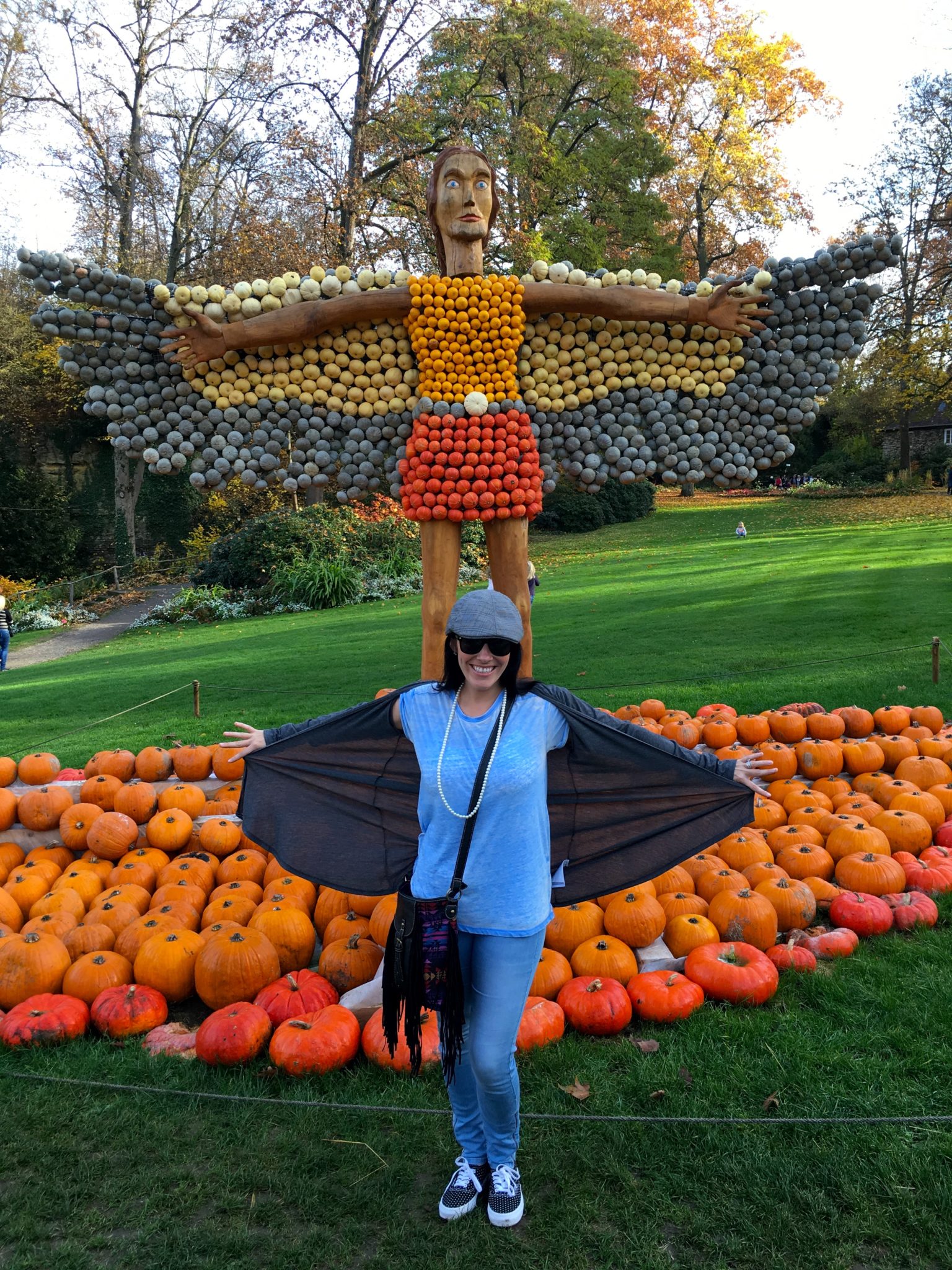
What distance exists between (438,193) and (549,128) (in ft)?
77.5

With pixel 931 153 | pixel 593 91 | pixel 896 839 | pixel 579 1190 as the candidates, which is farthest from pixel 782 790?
pixel 931 153

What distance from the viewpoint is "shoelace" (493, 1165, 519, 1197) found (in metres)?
2.62

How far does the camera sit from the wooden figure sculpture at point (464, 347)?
4.33m

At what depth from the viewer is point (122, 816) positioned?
5207mm

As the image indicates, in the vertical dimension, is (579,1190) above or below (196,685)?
below

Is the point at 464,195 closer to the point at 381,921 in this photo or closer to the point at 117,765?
the point at 381,921

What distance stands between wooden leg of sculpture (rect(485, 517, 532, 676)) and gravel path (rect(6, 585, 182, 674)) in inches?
455

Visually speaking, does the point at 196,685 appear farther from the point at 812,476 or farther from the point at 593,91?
the point at 812,476

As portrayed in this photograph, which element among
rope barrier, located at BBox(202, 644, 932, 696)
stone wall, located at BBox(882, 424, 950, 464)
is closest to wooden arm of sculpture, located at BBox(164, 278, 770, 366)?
rope barrier, located at BBox(202, 644, 932, 696)

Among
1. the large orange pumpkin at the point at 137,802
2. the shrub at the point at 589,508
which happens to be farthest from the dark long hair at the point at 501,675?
the shrub at the point at 589,508

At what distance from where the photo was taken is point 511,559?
4477 mm

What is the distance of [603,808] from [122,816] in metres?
3.17

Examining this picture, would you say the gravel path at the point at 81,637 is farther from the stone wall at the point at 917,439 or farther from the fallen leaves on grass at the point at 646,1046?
the stone wall at the point at 917,439

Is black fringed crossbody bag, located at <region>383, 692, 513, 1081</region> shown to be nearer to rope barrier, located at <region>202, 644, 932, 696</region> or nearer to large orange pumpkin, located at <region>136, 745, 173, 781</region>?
large orange pumpkin, located at <region>136, 745, 173, 781</region>
